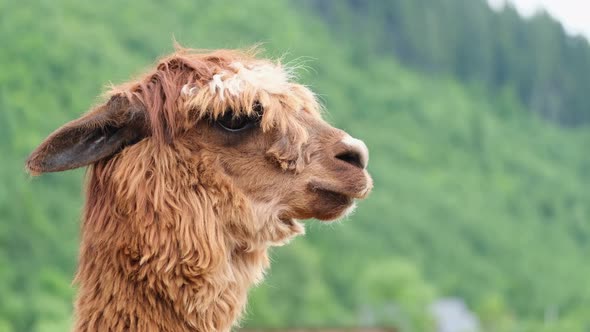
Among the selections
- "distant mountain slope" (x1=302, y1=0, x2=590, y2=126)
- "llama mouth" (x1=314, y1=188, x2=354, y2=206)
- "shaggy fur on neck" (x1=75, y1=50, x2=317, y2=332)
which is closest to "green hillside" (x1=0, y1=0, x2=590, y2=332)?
"distant mountain slope" (x1=302, y1=0, x2=590, y2=126)

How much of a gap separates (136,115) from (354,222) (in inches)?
2762

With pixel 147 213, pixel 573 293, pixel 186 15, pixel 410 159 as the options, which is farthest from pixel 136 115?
pixel 410 159

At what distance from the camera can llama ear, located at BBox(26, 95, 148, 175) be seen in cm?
414

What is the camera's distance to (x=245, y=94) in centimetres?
436

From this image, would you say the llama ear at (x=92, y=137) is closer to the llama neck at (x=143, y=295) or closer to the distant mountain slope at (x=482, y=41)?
the llama neck at (x=143, y=295)

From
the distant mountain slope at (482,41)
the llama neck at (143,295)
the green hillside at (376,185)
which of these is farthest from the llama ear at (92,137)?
the distant mountain slope at (482,41)

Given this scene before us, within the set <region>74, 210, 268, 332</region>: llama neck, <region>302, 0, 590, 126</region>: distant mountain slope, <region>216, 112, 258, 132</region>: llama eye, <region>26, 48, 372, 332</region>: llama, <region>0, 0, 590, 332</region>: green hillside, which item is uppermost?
<region>302, 0, 590, 126</region>: distant mountain slope

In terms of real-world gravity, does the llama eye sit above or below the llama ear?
above

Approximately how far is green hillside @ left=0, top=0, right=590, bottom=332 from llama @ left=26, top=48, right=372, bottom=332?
1674cm

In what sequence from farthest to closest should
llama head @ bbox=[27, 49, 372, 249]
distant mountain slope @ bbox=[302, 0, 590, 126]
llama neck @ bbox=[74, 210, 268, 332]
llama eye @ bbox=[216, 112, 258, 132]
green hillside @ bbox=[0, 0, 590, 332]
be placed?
distant mountain slope @ bbox=[302, 0, 590, 126], green hillside @ bbox=[0, 0, 590, 332], llama eye @ bbox=[216, 112, 258, 132], llama head @ bbox=[27, 49, 372, 249], llama neck @ bbox=[74, 210, 268, 332]

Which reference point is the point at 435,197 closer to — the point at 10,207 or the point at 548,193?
the point at 548,193

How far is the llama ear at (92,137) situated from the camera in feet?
13.6

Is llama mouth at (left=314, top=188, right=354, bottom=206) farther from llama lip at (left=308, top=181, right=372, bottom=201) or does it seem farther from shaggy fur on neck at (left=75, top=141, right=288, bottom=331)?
shaggy fur on neck at (left=75, top=141, right=288, bottom=331)

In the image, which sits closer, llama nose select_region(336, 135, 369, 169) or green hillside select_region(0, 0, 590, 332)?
llama nose select_region(336, 135, 369, 169)
